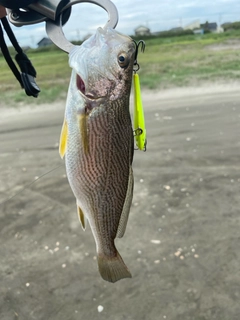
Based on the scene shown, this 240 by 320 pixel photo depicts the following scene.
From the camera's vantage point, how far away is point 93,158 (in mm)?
637

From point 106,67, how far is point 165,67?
5.59 metres

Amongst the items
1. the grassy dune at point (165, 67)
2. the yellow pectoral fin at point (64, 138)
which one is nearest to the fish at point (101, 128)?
the yellow pectoral fin at point (64, 138)

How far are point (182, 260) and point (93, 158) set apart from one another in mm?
1361

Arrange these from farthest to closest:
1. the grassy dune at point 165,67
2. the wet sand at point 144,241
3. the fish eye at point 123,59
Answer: the grassy dune at point 165,67
the wet sand at point 144,241
the fish eye at point 123,59

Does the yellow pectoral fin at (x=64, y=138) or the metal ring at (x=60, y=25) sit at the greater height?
the metal ring at (x=60, y=25)

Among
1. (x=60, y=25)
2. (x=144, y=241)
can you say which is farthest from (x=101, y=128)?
(x=144, y=241)

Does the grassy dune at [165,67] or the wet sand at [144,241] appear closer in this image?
the wet sand at [144,241]

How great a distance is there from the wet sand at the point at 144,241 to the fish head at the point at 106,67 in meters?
1.25

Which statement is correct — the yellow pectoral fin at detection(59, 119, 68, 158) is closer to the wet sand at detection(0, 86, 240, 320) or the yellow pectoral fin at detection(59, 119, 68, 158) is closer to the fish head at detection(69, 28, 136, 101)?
the fish head at detection(69, 28, 136, 101)

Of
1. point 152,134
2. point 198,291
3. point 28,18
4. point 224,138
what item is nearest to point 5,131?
point 152,134

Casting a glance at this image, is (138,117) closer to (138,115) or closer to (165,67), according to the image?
(138,115)

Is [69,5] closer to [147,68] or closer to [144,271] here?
[144,271]

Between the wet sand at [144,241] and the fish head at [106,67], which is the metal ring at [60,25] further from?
the wet sand at [144,241]

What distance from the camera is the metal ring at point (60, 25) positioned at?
2.15 feet
